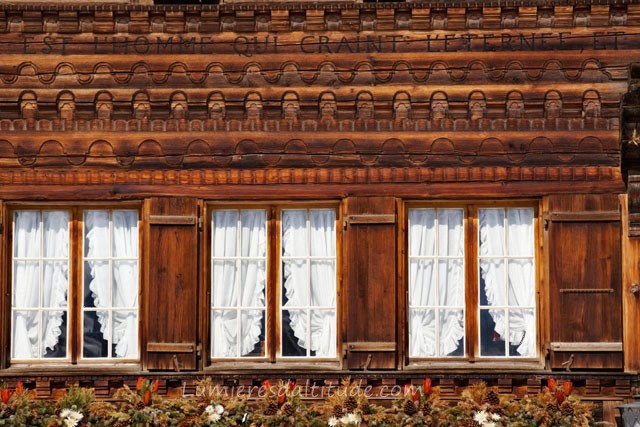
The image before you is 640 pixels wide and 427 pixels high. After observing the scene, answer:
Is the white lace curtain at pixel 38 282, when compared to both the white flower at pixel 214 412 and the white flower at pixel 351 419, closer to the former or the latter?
the white flower at pixel 214 412

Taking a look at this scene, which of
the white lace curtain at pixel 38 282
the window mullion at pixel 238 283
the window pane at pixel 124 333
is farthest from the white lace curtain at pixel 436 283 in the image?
the white lace curtain at pixel 38 282

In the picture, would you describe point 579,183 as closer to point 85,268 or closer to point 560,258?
point 560,258

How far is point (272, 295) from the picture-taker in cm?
1622

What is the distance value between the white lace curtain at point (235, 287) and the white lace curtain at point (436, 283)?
1.57m

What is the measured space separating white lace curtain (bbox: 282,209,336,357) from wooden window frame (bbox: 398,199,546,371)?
74 centimetres

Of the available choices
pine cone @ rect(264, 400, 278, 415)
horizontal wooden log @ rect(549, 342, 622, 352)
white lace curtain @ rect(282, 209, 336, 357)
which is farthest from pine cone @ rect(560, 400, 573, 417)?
pine cone @ rect(264, 400, 278, 415)

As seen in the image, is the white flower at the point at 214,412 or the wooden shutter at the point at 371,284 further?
the wooden shutter at the point at 371,284

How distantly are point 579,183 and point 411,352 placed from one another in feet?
7.99

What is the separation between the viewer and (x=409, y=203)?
16172mm

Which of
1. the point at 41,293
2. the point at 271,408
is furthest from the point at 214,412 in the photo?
the point at 41,293

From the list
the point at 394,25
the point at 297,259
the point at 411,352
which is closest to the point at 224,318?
the point at 297,259

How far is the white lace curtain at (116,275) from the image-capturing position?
639 inches

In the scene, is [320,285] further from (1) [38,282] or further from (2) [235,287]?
(1) [38,282]

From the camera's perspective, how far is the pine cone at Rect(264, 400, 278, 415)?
1549 centimetres
